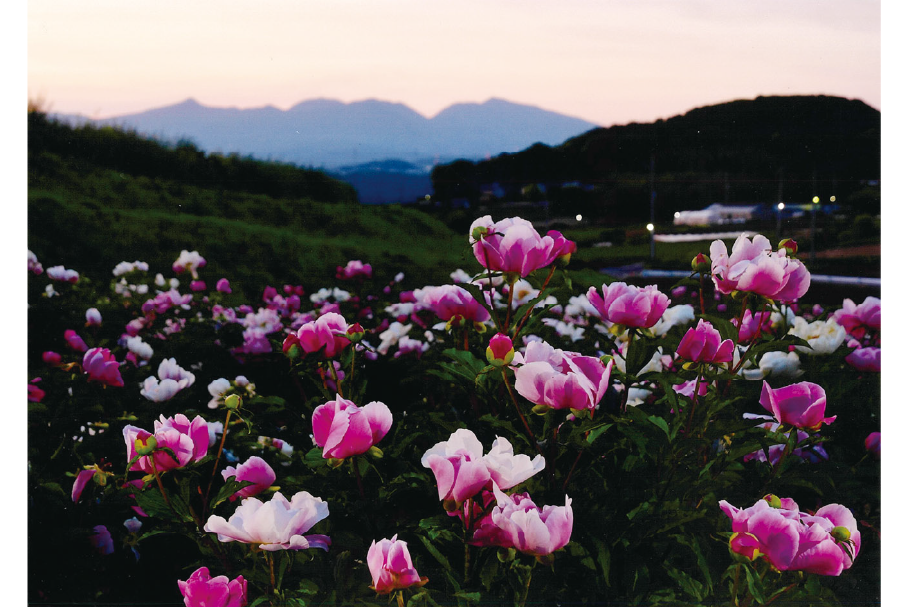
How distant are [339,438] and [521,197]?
2.93 m

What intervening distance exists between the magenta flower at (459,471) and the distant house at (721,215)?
9.86ft

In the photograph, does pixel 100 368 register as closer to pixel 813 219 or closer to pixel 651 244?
pixel 651 244

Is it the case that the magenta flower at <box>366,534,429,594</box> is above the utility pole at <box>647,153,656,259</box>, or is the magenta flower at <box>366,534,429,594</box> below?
below

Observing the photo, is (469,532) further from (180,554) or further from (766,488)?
(180,554)

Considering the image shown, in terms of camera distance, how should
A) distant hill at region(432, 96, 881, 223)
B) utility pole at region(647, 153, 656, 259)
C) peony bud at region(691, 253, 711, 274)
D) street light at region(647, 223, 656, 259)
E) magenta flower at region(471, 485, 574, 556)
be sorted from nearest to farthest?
magenta flower at region(471, 485, 574, 556) → peony bud at region(691, 253, 711, 274) → distant hill at region(432, 96, 881, 223) → utility pole at region(647, 153, 656, 259) → street light at region(647, 223, 656, 259)

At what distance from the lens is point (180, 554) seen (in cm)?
135

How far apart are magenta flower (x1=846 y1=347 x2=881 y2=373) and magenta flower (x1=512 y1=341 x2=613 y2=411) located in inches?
36.3

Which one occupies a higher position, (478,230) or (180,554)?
(478,230)

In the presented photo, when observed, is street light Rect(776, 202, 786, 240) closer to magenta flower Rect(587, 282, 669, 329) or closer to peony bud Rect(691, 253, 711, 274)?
peony bud Rect(691, 253, 711, 274)

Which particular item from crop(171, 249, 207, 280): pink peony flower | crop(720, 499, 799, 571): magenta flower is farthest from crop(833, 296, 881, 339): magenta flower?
crop(171, 249, 207, 280): pink peony flower

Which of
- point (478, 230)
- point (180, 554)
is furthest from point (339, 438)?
point (180, 554)

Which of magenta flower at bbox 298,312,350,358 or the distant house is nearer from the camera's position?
magenta flower at bbox 298,312,350,358

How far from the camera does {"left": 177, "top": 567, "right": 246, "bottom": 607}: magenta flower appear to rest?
745 millimetres

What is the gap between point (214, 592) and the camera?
0.75m
